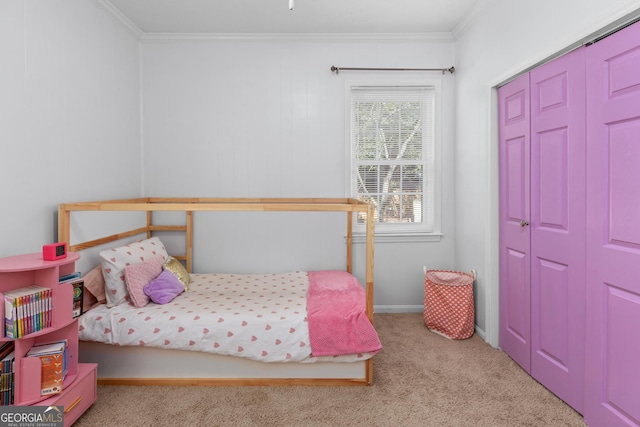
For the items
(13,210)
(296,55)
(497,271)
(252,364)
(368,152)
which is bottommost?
(252,364)

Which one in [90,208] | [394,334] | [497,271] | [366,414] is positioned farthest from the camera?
[394,334]

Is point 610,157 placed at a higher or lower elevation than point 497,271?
higher

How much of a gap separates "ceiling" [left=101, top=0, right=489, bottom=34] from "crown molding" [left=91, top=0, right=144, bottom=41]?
2cm

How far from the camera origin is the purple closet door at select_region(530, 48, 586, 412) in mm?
1847

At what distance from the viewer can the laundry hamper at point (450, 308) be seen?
9.10ft

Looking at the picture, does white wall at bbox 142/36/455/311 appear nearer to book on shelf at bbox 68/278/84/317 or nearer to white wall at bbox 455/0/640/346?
white wall at bbox 455/0/640/346

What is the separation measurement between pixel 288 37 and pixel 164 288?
2.36 m

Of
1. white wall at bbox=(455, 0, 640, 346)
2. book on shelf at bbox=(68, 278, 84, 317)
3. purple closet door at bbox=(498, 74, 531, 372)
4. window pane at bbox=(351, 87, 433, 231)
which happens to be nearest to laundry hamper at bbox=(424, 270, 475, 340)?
white wall at bbox=(455, 0, 640, 346)

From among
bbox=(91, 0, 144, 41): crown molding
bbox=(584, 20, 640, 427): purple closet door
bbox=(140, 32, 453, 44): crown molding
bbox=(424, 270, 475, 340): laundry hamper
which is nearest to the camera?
bbox=(584, 20, 640, 427): purple closet door

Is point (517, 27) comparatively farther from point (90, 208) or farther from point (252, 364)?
point (90, 208)

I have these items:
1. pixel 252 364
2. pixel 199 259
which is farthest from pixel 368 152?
pixel 252 364

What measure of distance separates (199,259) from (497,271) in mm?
2503

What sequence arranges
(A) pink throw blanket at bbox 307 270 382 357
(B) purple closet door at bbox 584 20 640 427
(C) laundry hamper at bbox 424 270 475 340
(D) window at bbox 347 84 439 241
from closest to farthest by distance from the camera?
(B) purple closet door at bbox 584 20 640 427
(A) pink throw blanket at bbox 307 270 382 357
(C) laundry hamper at bbox 424 270 475 340
(D) window at bbox 347 84 439 241

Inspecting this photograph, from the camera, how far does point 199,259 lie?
10.8 feet
